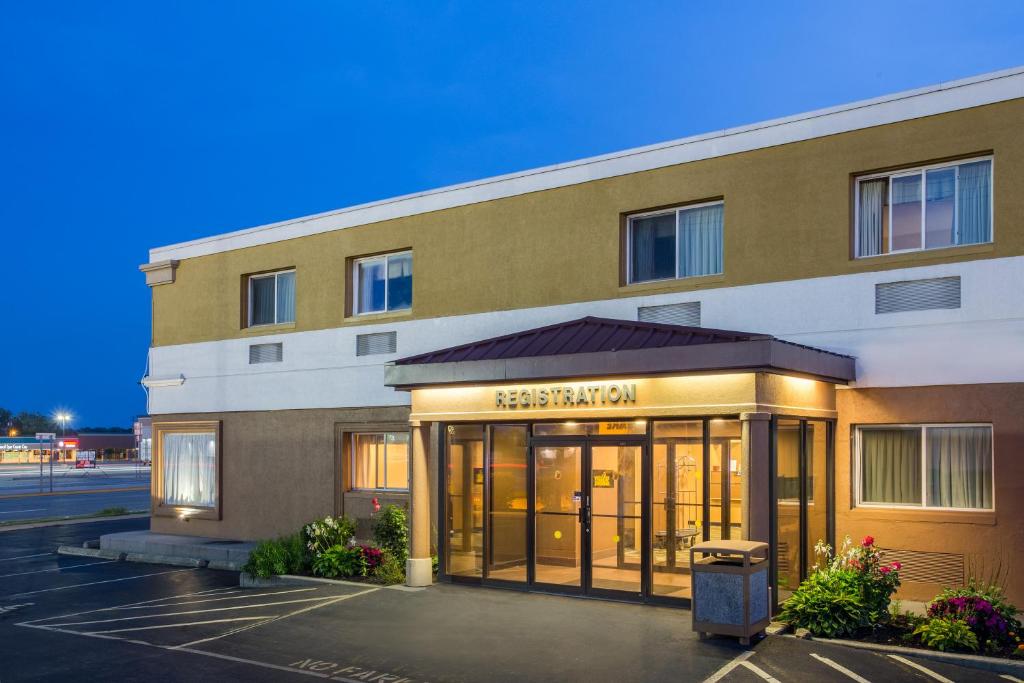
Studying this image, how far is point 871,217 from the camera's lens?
13.9m

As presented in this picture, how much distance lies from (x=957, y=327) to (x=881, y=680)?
528cm

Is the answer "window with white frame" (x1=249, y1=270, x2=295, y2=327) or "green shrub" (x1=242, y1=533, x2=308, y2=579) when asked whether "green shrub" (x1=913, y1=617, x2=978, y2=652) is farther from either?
"window with white frame" (x1=249, y1=270, x2=295, y2=327)

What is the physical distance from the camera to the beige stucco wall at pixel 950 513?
1234cm

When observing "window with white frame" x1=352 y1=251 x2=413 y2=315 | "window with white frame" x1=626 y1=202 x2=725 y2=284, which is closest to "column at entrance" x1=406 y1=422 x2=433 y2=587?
"window with white frame" x1=352 y1=251 x2=413 y2=315

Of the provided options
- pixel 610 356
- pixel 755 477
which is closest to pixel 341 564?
pixel 610 356

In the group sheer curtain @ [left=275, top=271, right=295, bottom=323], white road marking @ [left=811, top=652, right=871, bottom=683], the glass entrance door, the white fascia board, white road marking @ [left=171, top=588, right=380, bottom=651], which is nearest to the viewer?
white road marking @ [left=811, top=652, right=871, bottom=683]

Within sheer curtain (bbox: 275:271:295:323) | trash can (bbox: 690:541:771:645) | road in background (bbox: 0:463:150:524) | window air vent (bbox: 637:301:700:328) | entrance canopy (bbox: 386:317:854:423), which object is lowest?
road in background (bbox: 0:463:150:524)

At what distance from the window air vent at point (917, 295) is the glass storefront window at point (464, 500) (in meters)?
6.53

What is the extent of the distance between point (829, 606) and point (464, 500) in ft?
20.3

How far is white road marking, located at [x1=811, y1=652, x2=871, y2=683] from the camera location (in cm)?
993

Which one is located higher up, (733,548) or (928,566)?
(733,548)

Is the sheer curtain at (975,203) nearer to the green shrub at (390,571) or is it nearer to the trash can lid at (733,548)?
the trash can lid at (733,548)

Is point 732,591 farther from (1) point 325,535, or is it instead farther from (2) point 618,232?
(1) point 325,535

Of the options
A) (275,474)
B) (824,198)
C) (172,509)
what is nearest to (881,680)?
(824,198)
